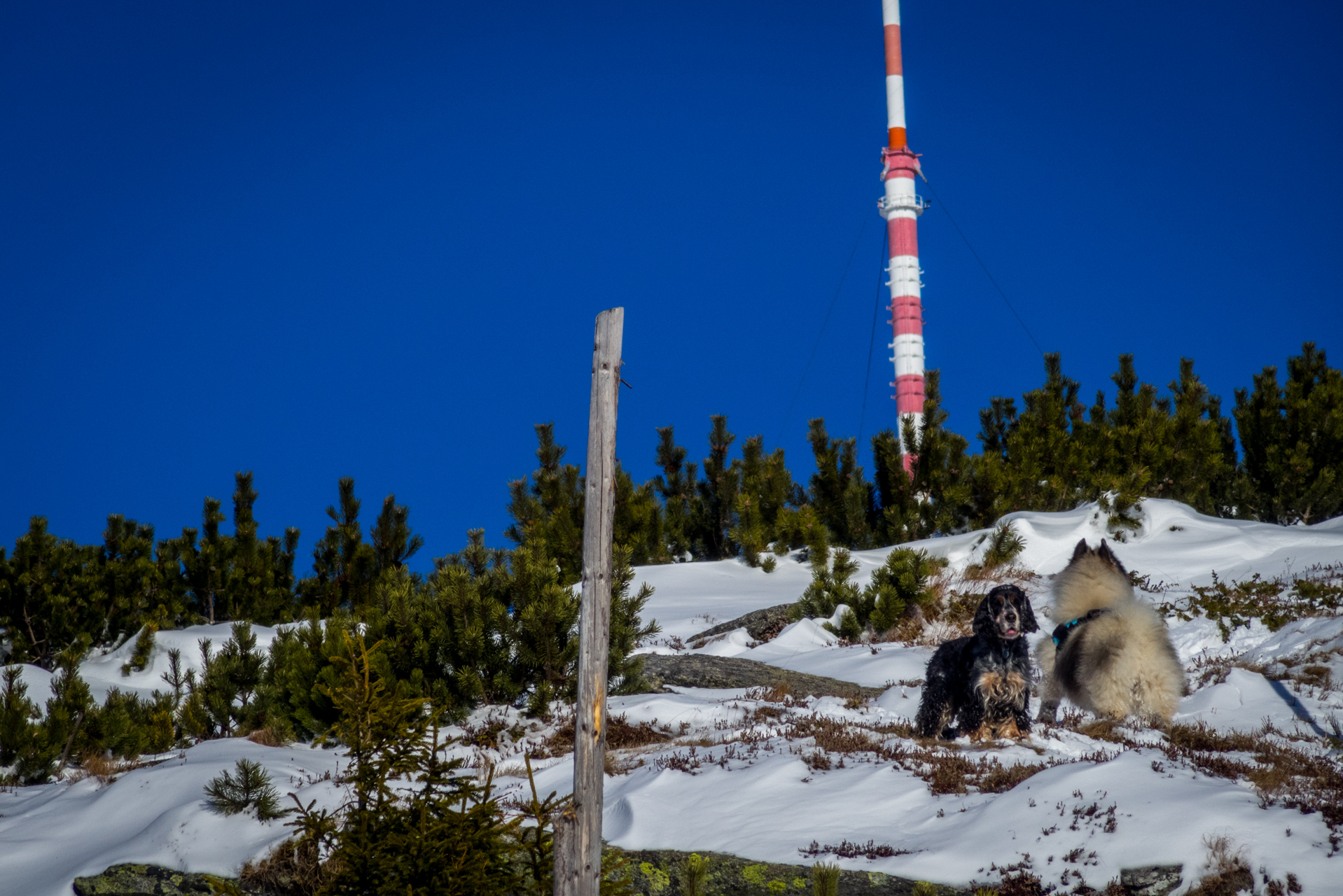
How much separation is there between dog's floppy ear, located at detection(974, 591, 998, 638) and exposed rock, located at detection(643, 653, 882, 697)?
3166 mm

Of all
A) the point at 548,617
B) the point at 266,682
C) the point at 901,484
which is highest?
the point at 901,484

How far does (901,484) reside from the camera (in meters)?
20.3

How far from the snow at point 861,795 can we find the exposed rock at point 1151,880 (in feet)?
0.17

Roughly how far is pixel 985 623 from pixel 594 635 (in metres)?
3.89

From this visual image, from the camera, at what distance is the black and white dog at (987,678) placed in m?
7.15

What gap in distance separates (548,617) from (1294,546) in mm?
14051

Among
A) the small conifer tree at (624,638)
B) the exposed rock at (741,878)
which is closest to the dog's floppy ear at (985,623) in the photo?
the exposed rock at (741,878)

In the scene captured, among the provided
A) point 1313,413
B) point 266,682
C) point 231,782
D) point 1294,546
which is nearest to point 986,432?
point 1313,413

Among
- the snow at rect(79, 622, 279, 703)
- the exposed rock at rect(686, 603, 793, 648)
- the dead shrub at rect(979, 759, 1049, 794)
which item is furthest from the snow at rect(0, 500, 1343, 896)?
the snow at rect(79, 622, 279, 703)

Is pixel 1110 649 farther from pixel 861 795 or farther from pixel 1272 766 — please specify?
pixel 861 795

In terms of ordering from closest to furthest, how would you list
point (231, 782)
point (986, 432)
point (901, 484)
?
point (231, 782), point (901, 484), point (986, 432)

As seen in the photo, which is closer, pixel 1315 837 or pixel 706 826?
pixel 1315 837

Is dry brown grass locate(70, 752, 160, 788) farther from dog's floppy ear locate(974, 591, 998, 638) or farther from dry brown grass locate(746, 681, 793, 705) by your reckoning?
dog's floppy ear locate(974, 591, 998, 638)

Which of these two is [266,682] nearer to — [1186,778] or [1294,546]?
[1186,778]
